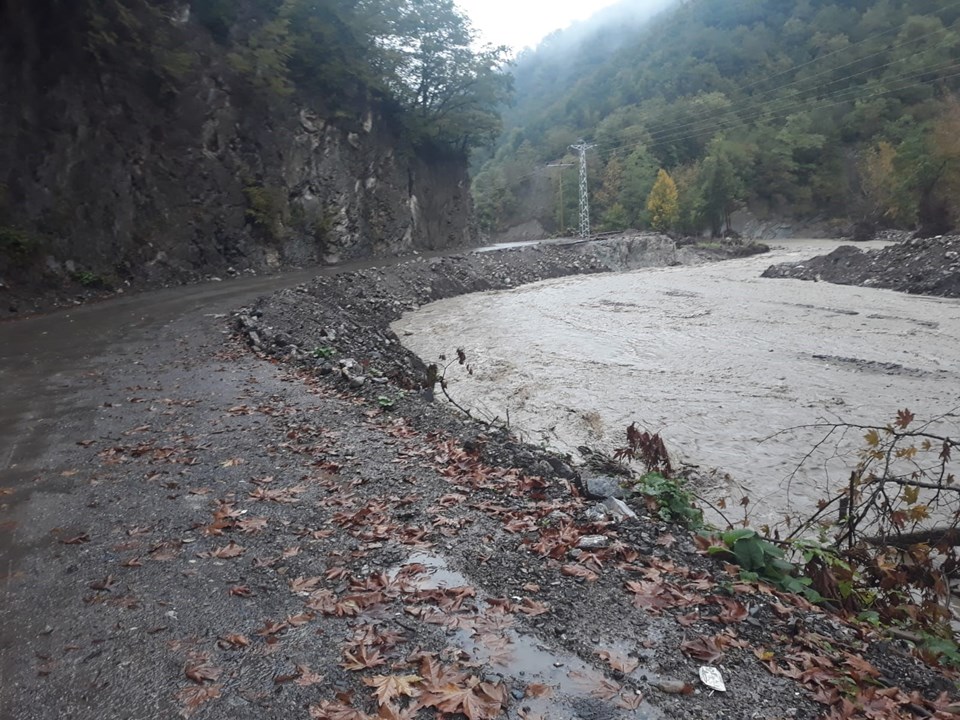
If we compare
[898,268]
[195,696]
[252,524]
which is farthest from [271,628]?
[898,268]

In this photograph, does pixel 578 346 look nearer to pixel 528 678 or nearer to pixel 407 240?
pixel 528 678

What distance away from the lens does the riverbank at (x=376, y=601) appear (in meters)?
2.89

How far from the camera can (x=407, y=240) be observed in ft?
117

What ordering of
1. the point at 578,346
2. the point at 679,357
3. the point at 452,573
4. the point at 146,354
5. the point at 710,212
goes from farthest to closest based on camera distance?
the point at 710,212 → the point at 578,346 → the point at 679,357 → the point at 146,354 → the point at 452,573

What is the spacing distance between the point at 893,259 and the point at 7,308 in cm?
3040

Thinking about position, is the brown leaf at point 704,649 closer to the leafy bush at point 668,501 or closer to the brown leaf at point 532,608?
the brown leaf at point 532,608

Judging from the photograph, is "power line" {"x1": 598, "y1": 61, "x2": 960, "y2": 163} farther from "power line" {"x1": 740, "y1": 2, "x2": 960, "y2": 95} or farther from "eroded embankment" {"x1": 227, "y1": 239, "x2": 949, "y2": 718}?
"eroded embankment" {"x1": 227, "y1": 239, "x2": 949, "y2": 718}

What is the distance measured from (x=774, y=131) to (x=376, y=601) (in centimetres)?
8459

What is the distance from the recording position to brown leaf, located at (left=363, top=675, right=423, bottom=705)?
111 inches

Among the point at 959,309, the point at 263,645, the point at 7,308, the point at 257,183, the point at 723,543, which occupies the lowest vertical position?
the point at 959,309

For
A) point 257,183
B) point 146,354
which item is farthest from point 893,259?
point 146,354

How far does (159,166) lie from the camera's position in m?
19.2

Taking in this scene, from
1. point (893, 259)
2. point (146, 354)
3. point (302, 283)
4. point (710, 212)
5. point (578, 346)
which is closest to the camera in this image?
point (146, 354)

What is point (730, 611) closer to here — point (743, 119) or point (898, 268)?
point (898, 268)
